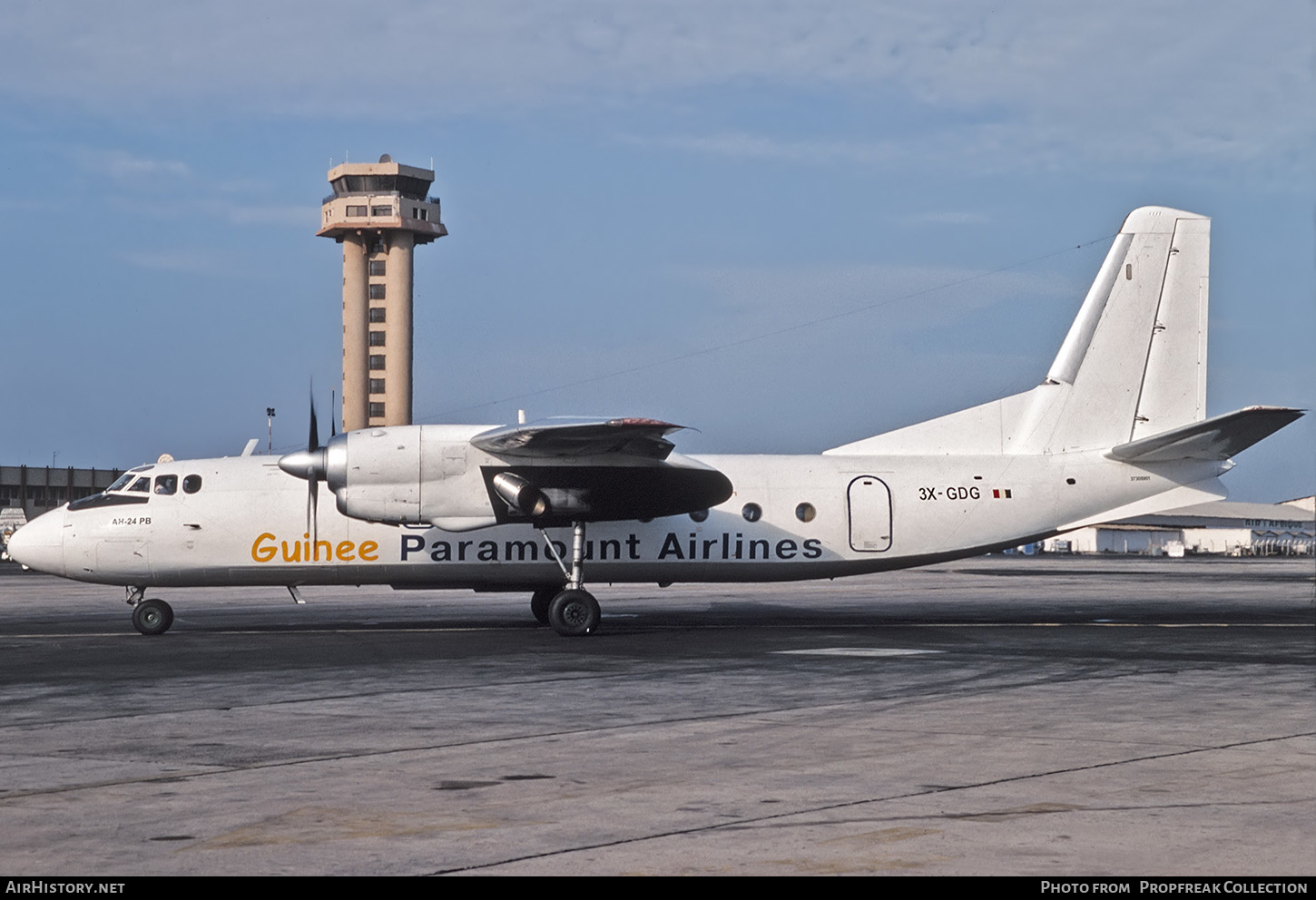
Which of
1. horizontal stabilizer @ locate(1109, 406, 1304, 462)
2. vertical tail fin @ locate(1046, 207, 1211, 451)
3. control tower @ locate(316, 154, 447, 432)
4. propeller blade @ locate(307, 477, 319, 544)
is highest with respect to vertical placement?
control tower @ locate(316, 154, 447, 432)

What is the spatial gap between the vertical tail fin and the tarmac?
4645mm

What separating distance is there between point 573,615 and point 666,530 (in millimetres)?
2758

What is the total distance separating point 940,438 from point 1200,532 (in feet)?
355

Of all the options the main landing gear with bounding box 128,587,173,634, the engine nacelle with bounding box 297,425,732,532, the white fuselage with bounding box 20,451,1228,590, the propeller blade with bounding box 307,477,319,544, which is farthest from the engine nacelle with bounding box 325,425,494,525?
the main landing gear with bounding box 128,587,173,634

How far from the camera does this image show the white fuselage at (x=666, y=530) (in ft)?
75.0

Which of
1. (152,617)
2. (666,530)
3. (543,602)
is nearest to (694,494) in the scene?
Answer: (666,530)

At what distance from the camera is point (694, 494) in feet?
74.4

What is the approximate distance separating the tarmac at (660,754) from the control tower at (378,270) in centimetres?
9390

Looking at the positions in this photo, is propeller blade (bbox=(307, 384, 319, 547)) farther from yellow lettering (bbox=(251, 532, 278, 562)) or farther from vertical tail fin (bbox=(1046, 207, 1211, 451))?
vertical tail fin (bbox=(1046, 207, 1211, 451))

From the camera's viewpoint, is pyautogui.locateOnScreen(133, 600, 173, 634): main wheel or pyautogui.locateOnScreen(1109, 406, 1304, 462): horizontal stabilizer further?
pyautogui.locateOnScreen(133, 600, 173, 634): main wheel

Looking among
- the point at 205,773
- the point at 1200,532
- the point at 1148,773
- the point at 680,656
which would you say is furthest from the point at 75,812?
the point at 1200,532

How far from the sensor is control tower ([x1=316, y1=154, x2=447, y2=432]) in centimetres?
11188

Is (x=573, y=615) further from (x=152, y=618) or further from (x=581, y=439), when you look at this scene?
(x=152, y=618)

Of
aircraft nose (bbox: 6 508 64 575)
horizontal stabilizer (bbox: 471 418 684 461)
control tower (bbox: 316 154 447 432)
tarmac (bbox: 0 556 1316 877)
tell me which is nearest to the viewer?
tarmac (bbox: 0 556 1316 877)
